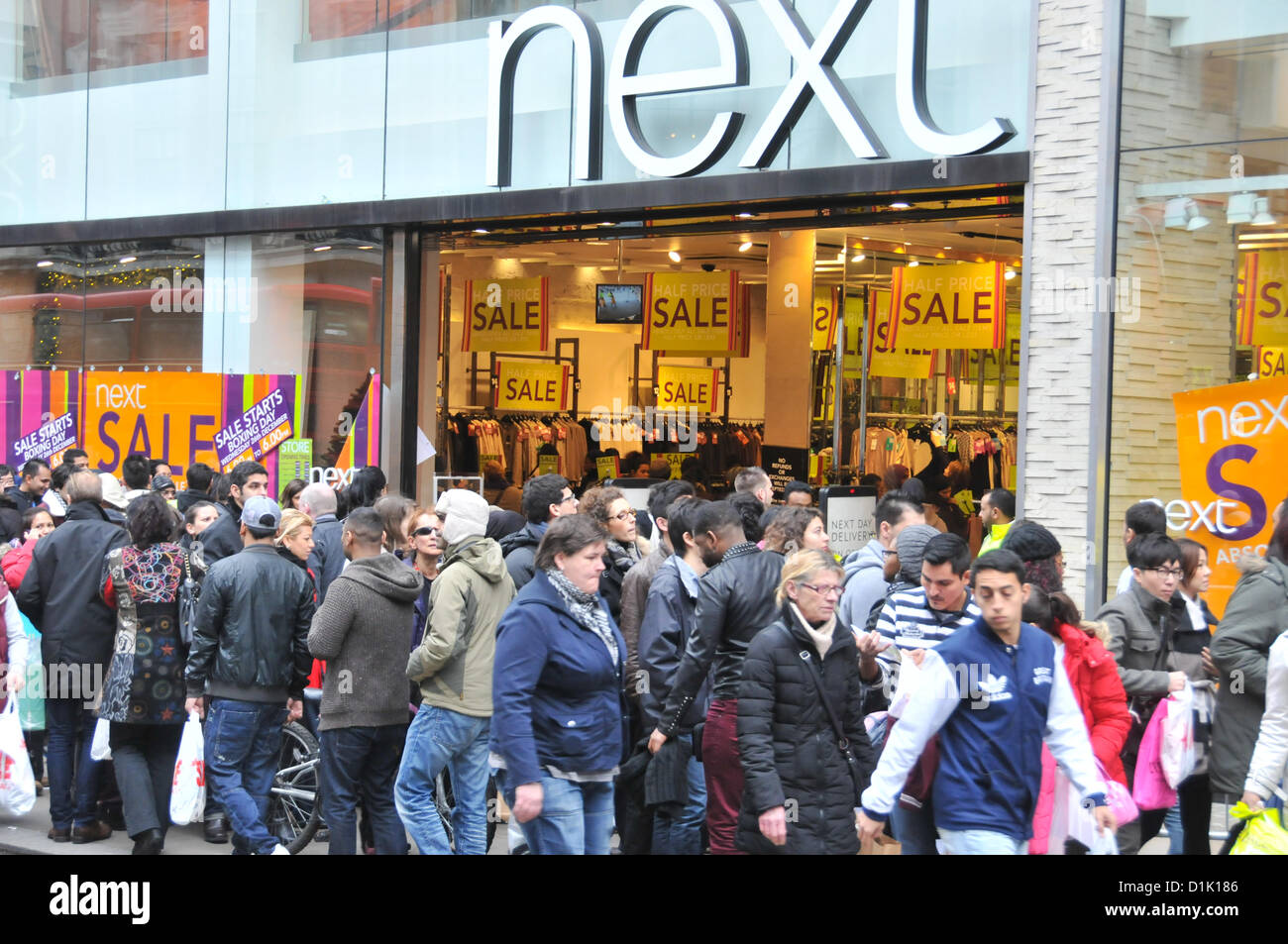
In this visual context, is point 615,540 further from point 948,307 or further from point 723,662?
point 948,307

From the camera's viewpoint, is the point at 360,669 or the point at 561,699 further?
the point at 360,669

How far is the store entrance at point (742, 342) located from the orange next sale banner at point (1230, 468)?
12.7 ft

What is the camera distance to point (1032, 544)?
6.54 m

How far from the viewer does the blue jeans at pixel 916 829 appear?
5.70 meters

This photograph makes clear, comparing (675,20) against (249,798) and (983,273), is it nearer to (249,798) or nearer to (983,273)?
(983,273)

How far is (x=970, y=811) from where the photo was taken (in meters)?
5.34

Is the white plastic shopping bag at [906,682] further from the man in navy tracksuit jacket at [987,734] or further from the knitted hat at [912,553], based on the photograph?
the knitted hat at [912,553]

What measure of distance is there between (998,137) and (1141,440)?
2.52 meters

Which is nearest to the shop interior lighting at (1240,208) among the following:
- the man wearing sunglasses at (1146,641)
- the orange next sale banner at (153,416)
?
the man wearing sunglasses at (1146,641)

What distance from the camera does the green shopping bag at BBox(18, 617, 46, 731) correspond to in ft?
29.2

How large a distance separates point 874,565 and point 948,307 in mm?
6819

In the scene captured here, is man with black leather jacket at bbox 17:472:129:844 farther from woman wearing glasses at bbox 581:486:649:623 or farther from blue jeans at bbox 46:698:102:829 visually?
woman wearing glasses at bbox 581:486:649:623

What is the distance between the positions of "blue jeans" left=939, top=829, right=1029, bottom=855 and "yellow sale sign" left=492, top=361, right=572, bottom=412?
14.8 metres

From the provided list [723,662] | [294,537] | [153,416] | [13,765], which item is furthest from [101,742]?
[153,416]
